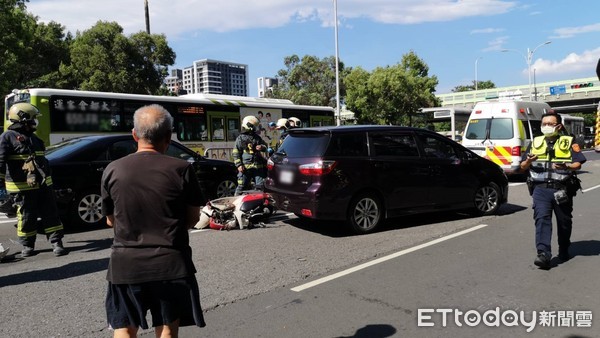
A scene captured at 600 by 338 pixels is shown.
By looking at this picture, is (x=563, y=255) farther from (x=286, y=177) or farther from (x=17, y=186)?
(x=17, y=186)

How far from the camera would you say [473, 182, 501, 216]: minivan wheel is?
8273mm

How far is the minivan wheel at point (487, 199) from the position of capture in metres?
8.27

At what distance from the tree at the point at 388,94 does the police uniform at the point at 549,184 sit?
3364 centimetres

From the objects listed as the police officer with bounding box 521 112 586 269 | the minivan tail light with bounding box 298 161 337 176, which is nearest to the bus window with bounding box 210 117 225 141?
the minivan tail light with bounding box 298 161 337 176

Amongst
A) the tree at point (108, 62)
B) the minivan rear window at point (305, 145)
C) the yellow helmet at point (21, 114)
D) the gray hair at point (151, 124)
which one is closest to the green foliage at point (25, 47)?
the tree at point (108, 62)

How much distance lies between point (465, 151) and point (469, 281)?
3.90m

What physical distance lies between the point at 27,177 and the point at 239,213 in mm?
3079

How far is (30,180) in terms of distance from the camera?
579 cm

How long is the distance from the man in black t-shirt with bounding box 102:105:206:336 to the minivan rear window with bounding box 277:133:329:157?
14.5 ft

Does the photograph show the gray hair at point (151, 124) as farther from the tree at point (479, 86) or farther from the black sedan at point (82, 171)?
the tree at point (479, 86)

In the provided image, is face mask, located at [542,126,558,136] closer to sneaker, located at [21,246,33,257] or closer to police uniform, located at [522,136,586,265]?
police uniform, located at [522,136,586,265]

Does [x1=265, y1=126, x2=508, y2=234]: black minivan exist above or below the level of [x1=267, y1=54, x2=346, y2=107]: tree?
below

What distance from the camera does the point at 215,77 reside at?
92.0m

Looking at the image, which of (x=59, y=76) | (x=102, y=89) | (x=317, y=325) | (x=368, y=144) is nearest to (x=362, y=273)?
(x=317, y=325)
